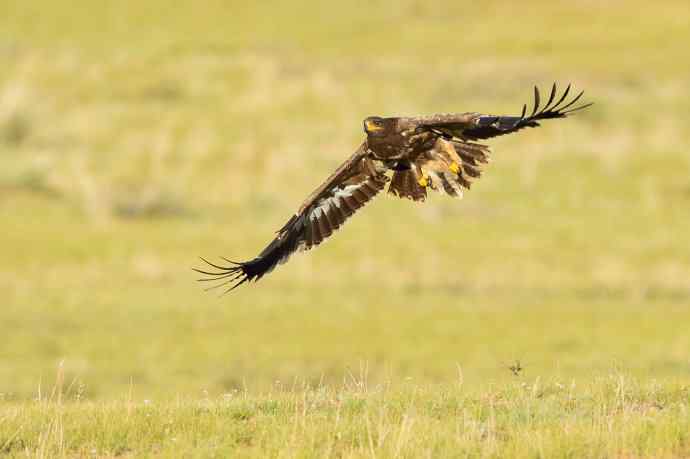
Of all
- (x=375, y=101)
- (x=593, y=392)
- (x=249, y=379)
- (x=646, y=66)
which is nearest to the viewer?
(x=593, y=392)

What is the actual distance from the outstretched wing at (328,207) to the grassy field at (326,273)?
1324 mm

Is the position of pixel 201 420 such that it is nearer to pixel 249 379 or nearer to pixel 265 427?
pixel 265 427

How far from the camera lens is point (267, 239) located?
2983cm

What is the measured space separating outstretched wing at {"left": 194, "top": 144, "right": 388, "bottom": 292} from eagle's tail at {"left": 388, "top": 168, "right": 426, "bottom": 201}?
207 mm

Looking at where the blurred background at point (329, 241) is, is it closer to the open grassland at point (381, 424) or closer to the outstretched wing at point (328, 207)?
the open grassland at point (381, 424)

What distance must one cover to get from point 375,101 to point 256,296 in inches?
687

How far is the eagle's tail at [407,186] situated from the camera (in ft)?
→ 37.8

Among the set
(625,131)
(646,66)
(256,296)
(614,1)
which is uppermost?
(614,1)

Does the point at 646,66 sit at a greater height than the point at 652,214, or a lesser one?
greater

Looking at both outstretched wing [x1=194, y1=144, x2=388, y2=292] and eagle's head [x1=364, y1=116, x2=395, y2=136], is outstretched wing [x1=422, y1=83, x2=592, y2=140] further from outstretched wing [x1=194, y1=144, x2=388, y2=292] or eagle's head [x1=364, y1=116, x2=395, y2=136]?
outstretched wing [x1=194, y1=144, x2=388, y2=292]

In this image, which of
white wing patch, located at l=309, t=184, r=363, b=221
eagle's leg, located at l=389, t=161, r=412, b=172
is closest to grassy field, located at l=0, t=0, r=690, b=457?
white wing patch, located at l=309, t=184, r=363, b=221

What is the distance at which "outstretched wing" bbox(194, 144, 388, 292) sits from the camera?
11.5 metres

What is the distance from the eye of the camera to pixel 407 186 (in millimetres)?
11633

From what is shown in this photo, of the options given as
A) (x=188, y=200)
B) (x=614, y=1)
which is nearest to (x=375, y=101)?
(x=188, y=200)
